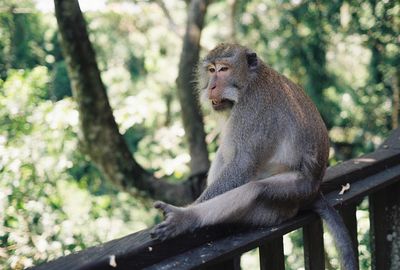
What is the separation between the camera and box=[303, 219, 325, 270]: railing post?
6.07ft

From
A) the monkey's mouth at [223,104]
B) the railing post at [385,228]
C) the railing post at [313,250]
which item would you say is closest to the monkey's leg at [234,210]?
the railing post at [313,250]

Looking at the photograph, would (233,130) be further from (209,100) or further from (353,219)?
(353,219)

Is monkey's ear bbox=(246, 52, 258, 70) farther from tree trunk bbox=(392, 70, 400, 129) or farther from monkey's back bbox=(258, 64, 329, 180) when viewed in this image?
tree trunk bbox=(392, 70, 400, 129)

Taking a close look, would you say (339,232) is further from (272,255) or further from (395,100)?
(395,100)

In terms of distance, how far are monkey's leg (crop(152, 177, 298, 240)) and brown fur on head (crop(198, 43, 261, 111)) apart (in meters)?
0.61

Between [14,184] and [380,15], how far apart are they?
3834mm

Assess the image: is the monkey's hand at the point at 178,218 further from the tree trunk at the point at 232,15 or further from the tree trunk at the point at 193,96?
the tree trunk at the point at 232,15

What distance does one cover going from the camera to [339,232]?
1.99 m

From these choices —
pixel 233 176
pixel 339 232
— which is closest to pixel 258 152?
pixel 233 176

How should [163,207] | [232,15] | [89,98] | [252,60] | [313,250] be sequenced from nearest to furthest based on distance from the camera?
[313,250] → [163,207] → [252,60] → [89,98] → [232,15]

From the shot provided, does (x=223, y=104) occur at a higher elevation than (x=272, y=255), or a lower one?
higher

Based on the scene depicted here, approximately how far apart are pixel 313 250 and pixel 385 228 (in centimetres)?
62

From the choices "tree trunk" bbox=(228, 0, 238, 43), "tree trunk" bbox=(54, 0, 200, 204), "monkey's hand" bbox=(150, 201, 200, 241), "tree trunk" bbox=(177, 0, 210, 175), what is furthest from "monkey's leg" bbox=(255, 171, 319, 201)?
"tree trunk" bbox=(228, 0, 238, 43)

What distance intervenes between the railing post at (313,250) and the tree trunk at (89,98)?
7.47 feet
